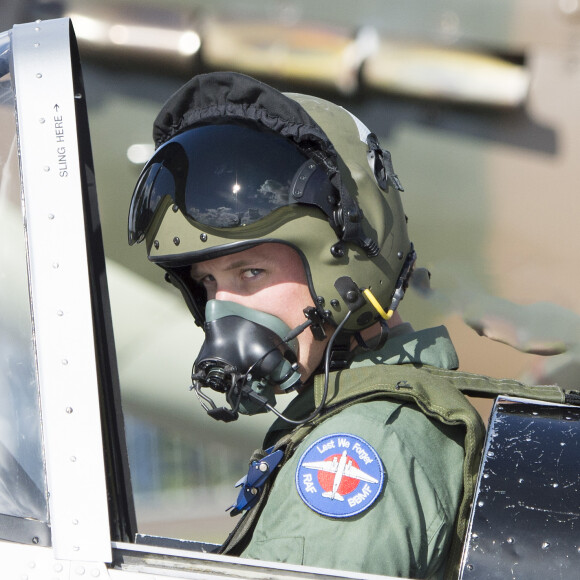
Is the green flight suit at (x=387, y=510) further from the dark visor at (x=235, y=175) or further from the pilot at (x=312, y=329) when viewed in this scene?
the dark visor at (x=235, y=175)

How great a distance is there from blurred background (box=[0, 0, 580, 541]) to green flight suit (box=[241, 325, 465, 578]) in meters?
2.69

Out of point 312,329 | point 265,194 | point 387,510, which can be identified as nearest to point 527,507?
point 387,510

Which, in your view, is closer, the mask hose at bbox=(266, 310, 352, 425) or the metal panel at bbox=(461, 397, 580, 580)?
the metal panel at bbox=(461, 397, 580, 580)

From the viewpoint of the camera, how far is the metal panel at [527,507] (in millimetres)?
1235

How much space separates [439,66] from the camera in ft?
14.4

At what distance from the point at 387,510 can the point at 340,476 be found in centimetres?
9

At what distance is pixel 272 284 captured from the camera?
1.75 metres

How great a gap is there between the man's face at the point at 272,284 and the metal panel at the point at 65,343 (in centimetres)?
45

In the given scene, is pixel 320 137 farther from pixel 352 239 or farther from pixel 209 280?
pixel 209 280

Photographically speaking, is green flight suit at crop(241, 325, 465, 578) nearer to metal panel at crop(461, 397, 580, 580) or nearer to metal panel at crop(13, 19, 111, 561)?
metal panel at crop(461, 397, 580, 580)

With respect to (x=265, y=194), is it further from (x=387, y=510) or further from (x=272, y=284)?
(x=387, y=510)

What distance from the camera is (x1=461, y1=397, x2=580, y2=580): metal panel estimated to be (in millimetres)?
1235

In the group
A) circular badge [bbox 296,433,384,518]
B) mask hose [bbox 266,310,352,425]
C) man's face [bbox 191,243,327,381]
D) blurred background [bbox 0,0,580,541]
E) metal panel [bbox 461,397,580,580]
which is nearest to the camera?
metal panel [bbox 461,397,580,580]

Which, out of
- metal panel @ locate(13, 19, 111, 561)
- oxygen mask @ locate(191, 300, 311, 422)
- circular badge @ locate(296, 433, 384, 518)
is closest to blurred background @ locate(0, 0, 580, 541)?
oxygen mask @ locate(191, 300, 311, 422)
